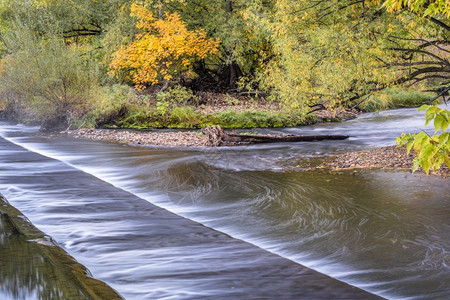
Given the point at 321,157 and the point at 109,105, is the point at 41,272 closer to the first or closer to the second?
the point at 321,157

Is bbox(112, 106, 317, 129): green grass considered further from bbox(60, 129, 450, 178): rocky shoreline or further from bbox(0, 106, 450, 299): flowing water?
bbox(0, 106, 450, 299): flowing water

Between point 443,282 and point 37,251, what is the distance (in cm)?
537

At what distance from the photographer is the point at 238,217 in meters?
10.4

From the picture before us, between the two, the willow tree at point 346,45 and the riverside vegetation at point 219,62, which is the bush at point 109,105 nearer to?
the riverside vegetation at point 219,62

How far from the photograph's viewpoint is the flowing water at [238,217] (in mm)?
7211

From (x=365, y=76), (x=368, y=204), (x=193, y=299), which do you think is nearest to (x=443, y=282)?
(x=193, y=299)

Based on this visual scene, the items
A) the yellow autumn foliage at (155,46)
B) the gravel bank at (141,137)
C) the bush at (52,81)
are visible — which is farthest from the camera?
the yellow autumn foliage at (155,46)

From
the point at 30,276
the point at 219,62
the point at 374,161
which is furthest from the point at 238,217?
the point at 219,62

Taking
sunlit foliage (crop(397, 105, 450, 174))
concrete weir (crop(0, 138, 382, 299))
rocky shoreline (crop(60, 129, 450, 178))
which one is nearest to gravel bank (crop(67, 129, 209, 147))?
rocky shoreline (crop(60, 129, 450, 178))

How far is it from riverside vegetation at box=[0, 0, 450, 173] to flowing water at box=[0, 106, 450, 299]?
257 cm

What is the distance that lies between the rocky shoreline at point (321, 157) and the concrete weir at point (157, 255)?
612 centimetres

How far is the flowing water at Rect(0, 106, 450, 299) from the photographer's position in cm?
721

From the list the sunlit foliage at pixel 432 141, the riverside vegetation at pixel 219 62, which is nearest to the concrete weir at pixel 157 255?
the sunlit foliage at pixel 432 141

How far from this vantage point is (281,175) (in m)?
14.7
